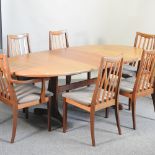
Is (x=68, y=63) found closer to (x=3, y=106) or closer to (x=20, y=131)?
(x=20, y=131)

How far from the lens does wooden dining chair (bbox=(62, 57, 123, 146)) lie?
264cm

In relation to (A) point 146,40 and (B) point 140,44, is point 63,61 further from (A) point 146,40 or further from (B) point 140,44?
(A) point 146,40

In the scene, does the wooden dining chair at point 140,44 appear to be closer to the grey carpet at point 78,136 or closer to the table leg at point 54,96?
the grey carpet at point 78,136

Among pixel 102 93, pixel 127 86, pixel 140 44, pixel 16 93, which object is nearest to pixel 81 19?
pixel 140 44

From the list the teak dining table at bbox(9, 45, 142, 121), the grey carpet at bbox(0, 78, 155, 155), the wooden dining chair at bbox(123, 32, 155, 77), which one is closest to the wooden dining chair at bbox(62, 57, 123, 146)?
the grey carpet at bbox(0, 78, 155, 155)

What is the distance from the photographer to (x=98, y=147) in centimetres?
277

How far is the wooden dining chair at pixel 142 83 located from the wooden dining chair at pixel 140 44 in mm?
A: 544

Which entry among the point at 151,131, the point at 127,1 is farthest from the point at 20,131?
the point at 127,1

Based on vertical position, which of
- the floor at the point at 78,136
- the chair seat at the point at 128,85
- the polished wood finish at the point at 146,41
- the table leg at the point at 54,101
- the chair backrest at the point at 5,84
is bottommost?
the floor at the point at 78,136

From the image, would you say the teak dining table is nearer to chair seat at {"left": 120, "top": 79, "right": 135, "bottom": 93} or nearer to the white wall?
chair seat at {"left": 120, "top": 79, "right": 135, "bottom": 93}

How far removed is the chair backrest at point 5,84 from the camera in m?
2.55

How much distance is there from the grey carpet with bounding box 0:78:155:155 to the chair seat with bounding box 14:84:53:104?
1.37ft

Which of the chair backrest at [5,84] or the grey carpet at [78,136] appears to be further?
the grey carpet at [78,136]

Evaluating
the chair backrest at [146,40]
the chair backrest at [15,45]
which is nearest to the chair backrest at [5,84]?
the chair backrest at [15,45]
